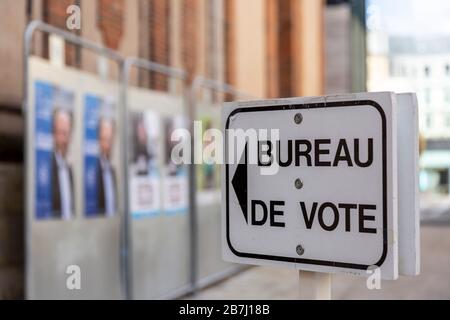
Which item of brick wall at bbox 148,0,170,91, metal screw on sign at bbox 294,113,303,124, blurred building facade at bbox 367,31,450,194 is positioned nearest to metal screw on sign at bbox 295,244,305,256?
metal screw on sign at bbox 294,113,303,124

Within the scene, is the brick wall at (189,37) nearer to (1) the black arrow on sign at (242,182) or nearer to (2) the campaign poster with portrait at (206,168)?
(2) the campaign poster with portrait at (206,168)

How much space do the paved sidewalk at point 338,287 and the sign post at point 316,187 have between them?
4.63m

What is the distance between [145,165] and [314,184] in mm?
4042

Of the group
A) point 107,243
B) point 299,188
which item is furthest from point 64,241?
point 299,188

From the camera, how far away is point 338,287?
279 inches

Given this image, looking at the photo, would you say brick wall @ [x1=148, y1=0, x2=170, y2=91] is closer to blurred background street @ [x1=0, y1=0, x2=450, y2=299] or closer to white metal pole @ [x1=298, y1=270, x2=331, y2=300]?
blurred background street @ [x1=0, y1=0, x2=450, y2=299]

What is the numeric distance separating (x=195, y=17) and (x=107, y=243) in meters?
4.09

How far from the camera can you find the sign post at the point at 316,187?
5.67 ft

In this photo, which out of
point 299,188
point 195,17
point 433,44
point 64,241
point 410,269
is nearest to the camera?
point 410,269

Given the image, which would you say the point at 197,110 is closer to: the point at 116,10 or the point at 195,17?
the point at 116,10

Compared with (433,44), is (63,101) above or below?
below

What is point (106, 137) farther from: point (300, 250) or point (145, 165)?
point (300, 250)

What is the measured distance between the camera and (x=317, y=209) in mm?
1829

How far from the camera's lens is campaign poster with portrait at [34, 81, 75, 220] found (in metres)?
4.33
